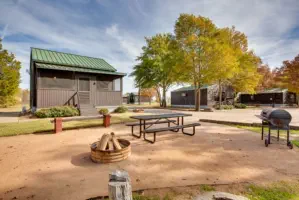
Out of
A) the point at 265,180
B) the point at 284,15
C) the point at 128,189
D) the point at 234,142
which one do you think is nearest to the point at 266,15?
the point at 284,15

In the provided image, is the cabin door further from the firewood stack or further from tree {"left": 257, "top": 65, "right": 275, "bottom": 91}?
tree {"left": 257, "top": 65, "right": 275, "bottom": 91}

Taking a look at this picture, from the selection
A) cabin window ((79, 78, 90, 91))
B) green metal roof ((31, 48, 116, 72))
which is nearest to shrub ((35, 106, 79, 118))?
cabin window ((79, 78, 90, 91))

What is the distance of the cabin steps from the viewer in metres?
11.9

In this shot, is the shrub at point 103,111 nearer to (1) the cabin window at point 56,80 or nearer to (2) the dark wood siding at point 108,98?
(2) the dark wood siding at point 108,98

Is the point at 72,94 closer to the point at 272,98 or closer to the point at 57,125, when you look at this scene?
the point at 57,125

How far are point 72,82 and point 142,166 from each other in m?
12.2

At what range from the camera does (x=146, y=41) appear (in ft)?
82.9

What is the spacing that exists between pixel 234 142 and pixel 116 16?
35.6ft

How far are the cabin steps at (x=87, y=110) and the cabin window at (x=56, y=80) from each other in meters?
2.15

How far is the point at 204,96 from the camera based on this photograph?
23391 mm

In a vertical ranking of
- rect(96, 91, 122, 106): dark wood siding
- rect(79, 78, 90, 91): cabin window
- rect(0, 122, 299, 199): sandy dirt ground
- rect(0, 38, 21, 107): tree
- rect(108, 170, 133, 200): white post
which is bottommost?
rect(0, 122, 299, 199): sandy dirt ground

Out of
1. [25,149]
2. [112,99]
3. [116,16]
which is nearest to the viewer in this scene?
[25,149]

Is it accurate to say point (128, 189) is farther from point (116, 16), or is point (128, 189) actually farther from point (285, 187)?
point (116, 16)

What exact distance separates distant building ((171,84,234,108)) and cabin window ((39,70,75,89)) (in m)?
18.9
